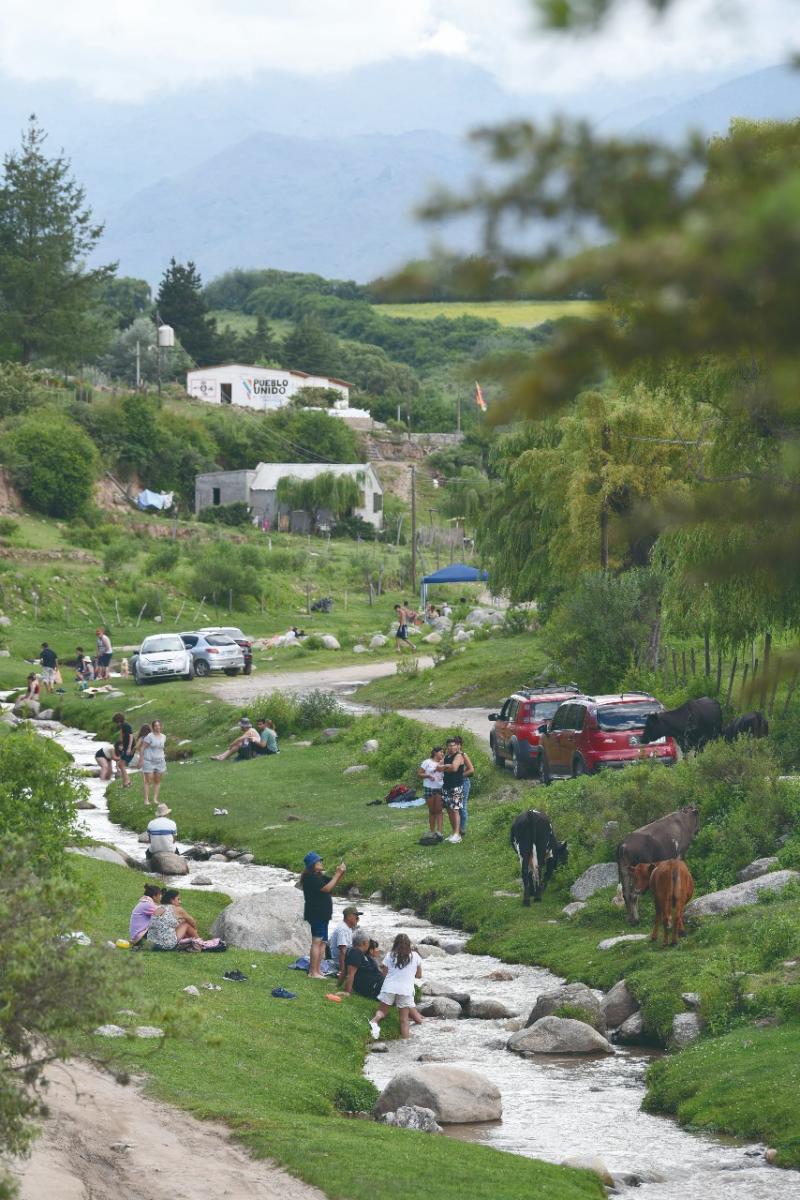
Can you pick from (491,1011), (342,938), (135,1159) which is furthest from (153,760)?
(135,1159)

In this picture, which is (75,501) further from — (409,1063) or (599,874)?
(409,1063)

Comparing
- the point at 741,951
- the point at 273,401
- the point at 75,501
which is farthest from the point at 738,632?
the point at 273,401

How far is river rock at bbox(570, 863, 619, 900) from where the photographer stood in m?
24.6

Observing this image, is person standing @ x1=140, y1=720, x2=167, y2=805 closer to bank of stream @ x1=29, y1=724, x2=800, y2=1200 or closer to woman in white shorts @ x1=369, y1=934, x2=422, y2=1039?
bank of stream @ x1=29, y1=724, x2=800, y2=1200

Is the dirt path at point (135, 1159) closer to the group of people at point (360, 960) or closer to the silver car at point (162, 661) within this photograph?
the group of people at point (360, 960)

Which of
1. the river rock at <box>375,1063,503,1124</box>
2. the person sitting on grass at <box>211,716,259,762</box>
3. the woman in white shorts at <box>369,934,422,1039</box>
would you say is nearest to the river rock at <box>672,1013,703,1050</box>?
the river rock at <box>375,1063,503,1124</box>

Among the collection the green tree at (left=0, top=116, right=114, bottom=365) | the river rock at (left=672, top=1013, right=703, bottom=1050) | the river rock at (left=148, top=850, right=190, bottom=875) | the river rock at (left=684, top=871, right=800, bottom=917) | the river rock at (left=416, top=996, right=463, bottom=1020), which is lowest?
the river rock at (left=148, top=850, right=190, bottom=875)

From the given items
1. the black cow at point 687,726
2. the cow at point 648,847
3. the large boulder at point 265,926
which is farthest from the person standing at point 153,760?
the cow at point 648,847

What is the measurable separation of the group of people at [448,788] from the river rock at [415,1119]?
13.2 meters

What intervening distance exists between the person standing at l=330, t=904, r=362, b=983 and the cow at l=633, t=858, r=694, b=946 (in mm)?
3820

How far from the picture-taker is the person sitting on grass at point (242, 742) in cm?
4134

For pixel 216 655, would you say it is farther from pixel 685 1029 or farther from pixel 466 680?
pixel 685 1029

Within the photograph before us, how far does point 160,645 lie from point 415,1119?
42.3 metres

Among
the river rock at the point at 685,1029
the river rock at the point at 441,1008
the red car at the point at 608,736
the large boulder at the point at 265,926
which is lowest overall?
the river rock at the point at 441,1008
